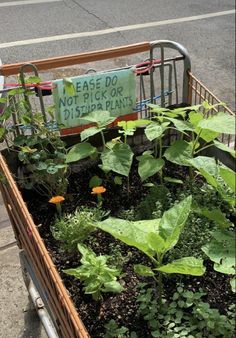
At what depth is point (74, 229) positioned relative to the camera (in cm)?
133

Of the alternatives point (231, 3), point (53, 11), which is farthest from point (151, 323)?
point (231, 3)

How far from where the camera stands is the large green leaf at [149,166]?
1403 mm

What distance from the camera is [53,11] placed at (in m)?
4.75

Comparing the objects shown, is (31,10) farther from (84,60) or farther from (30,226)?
(30,226)

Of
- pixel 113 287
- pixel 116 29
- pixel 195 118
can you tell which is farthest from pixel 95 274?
pixel 116 29

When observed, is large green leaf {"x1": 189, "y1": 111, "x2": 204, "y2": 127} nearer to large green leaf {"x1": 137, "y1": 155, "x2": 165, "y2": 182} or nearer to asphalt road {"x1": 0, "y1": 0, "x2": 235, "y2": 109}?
large green leaf {"x1": 137, "y1": 155, "x2": 165, "y2": 182}

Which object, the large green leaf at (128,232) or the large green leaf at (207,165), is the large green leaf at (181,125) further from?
the large green leaf at (128,232)

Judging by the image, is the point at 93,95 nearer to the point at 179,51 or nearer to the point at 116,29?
the point at 179,51

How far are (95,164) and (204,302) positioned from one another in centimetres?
63

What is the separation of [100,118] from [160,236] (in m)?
0.49

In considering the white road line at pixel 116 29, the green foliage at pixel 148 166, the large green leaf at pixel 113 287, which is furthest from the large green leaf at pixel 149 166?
the white road line at pixel 116 29

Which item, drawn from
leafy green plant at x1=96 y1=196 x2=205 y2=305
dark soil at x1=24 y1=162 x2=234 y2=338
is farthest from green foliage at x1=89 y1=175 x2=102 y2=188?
leafy green plant at x1=96 y1=196 x2=205 y2=305

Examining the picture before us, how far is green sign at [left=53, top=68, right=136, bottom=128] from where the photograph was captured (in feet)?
4.91

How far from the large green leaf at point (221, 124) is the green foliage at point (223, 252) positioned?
25 centimetres
